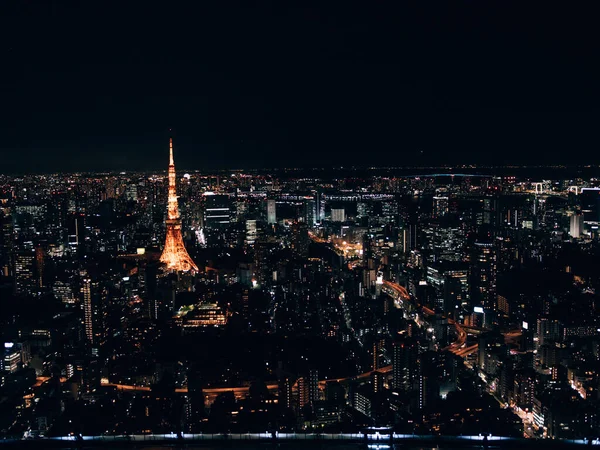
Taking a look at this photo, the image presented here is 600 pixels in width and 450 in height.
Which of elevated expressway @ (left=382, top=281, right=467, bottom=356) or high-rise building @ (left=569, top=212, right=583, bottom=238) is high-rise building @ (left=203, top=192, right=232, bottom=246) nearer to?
elevated expressway @ (left=382, top=281, right=467, bottom=356)

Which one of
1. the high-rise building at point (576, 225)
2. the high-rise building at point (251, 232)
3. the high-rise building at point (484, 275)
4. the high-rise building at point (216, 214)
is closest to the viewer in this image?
the high-rise building at point (484, 275)

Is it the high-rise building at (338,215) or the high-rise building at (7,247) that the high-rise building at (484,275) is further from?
the high-rise building at (7,247)

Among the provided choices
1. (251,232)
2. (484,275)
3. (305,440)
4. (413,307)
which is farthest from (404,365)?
(251,232)

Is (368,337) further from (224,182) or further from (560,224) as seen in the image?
(224,182)

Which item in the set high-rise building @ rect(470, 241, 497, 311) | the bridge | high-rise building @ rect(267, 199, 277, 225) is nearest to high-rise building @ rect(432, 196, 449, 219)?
high-rise building @ rect(470, 241, 497, 311)

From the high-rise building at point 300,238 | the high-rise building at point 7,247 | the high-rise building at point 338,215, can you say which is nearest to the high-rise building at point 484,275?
the high-rise building at point 300,238

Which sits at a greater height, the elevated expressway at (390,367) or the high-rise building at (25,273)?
the high-rise building at (25,273)

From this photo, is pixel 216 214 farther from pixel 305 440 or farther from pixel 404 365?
pixel 305 440
